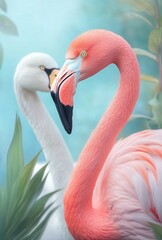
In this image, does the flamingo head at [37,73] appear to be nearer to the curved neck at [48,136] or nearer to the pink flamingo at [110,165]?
the curved neck at [48,136]

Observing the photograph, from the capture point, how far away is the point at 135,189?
1616 mm

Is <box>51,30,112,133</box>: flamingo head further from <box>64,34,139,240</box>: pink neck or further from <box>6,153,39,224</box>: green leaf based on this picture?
<box>6,153,39,224</box>: green leaf

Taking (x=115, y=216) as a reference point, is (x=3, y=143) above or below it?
above

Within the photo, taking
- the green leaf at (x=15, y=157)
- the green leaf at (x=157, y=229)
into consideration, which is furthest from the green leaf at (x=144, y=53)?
the green leaf at (x=157, y=229)

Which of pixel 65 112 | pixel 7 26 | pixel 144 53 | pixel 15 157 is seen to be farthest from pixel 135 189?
pixel 7 26

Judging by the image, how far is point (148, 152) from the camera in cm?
167

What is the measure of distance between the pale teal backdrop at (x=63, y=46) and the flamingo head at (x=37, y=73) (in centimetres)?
4

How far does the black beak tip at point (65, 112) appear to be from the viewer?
1.62 m

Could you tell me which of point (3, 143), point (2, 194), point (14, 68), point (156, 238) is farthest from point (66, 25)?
point (156, 238)

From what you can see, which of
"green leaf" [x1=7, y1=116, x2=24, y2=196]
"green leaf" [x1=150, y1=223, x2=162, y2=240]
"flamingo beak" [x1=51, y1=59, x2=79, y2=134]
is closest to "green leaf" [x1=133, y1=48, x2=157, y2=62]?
"flamingo beak" [x1=51, y1=59, x2=79, y2=134]

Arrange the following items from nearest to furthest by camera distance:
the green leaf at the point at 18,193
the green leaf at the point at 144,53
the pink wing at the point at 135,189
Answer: the pink wing at the point at 135,189, the green leaf at the point at 18,193, the green leaf at the point at 144,53

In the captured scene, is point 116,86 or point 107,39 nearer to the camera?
point 107,39

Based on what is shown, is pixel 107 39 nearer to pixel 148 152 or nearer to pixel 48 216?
pixel 148 152

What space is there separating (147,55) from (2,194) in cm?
67
